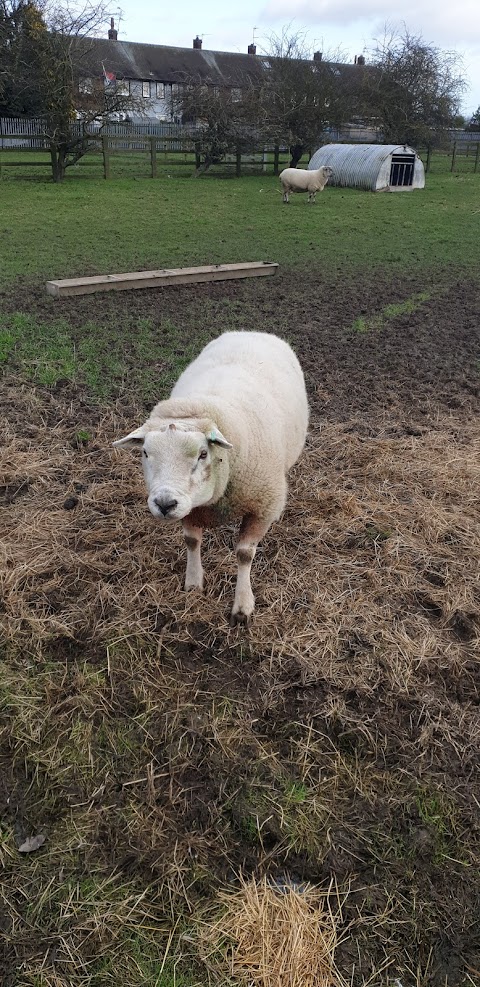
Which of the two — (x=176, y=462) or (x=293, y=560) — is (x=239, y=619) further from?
(x=176, y=462)

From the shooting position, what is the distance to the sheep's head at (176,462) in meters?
2.91

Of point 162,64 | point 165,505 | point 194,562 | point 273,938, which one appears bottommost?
point 273,938

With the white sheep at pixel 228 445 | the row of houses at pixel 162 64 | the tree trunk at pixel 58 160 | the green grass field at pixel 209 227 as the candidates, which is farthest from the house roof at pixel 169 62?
the white sheep at pixel 228 445

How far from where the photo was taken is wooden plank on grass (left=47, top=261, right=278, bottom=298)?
31.9ft

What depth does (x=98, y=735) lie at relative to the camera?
3.05m

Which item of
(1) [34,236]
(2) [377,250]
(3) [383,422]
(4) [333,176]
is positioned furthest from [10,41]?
(3) [383,422]

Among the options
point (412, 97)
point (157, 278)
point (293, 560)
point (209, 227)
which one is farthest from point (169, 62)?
point (293, 560)

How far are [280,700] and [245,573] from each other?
768 millimetres

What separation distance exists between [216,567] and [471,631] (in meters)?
1.51

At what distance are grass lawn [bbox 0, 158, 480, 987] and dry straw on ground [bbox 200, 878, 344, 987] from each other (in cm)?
1

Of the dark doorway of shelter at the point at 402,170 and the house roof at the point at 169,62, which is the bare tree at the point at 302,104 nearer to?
the dark doorway of shelter at the point at 402,170

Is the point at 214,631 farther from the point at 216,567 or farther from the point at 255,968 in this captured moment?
the point at 255,968

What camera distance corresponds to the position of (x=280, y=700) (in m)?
3.17

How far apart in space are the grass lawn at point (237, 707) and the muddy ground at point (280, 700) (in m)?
0.01
